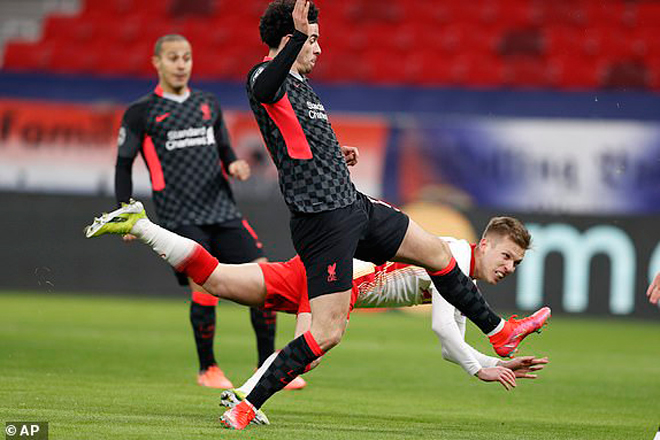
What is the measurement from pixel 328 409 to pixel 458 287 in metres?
1.15

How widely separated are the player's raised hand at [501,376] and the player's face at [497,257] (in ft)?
2.14

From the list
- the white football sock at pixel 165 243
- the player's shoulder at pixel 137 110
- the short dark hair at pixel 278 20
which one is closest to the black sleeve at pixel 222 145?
the player's shoulder at pixel 137 110

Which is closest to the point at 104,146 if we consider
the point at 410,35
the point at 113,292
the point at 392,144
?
the point at 113,292

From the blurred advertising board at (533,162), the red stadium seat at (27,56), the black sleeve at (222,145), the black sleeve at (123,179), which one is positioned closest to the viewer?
the black sleeve at (123,179)

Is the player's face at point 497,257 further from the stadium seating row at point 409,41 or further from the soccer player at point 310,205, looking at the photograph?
the stadium seating row at point 409,41

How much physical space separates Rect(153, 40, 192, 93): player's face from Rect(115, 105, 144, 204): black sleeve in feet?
0.84

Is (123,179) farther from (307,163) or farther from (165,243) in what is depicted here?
(307,163)

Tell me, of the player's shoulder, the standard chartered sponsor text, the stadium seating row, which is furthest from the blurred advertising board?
the player's shoulder

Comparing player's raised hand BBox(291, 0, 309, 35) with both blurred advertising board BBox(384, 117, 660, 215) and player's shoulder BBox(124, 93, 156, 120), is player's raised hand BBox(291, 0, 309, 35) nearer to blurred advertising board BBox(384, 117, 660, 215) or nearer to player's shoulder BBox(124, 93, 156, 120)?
player's shoulder BBox(124, 93, 156, 120)

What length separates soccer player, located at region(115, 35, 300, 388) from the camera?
7.63m

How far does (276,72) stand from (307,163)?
1.63 ft

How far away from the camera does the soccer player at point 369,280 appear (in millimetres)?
5504

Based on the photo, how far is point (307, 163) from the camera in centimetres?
534

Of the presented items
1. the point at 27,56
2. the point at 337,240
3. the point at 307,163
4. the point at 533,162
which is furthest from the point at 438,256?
the point at 27,56
